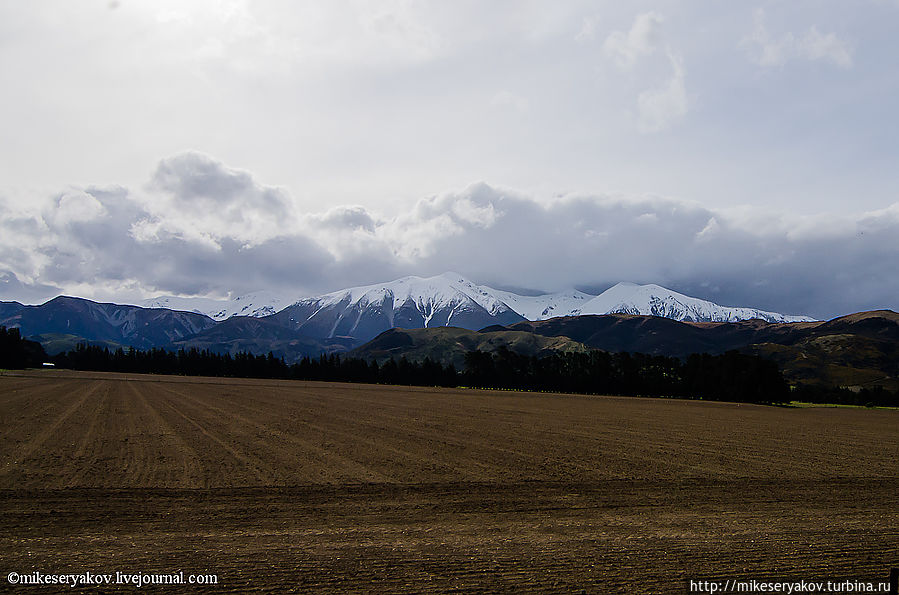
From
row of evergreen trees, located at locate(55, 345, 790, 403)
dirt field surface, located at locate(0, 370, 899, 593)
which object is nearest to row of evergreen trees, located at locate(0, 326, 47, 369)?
row of evergreen trees, located at locate(55, 345, 790, 403)

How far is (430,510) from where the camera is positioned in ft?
58.2

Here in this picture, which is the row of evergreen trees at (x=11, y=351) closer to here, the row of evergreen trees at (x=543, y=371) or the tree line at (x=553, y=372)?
the tree line at (x=553, y=372)

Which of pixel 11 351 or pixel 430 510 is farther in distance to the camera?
pixel 11 351

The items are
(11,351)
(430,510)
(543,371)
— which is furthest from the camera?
(11,351)

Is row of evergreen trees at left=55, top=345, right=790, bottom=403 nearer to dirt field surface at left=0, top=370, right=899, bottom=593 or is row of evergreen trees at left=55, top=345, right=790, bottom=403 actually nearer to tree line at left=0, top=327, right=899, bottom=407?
tree line at left=0, top=327, right=899, bottom=407

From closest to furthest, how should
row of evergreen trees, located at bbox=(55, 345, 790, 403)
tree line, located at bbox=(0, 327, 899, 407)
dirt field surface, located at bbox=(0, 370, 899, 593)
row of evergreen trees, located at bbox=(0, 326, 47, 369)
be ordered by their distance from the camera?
dirt field surface, located at bbox=(0, 370, 899, 593) → row of evergreen trees, located at bbox=(55, 345, 790, 403) → tree line, located at bbox=(0, 327, 899, 407) → row of evergreen trees, located at bbox=(0, 326, 47, 369)

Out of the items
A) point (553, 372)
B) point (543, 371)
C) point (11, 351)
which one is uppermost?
point (11, 351)

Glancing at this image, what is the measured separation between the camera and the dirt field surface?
41.1 feet

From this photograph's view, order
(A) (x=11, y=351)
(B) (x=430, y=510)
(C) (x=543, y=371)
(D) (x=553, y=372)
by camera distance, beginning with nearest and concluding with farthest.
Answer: (B) (x=430, y=510), (D) (x=553, y=372), (C) (x=543, y=371), (A) (x=11, y=351)

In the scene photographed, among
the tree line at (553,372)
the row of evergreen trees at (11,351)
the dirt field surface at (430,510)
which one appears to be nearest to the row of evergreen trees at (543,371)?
the tree line at (553,372)

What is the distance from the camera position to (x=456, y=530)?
1567 centimetres

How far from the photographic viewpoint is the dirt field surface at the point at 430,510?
12.5 meters

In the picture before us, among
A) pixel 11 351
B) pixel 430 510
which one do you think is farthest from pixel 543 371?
pixel 11 351

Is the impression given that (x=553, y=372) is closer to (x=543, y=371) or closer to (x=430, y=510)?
(x=543, y=371)
